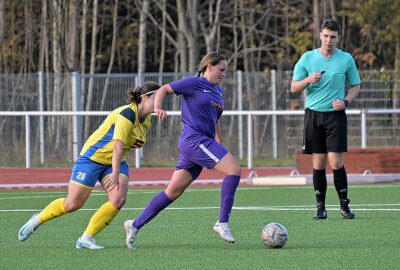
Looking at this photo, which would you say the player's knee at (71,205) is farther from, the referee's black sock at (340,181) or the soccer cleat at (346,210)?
the referee's black sock at (340,181)

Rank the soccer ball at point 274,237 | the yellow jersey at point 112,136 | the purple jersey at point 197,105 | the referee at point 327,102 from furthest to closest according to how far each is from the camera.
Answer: the referee at point 327,102
the purple jersey at point 197,105
the yellow jersey at point 112,136
the soccer ball at point 274,237

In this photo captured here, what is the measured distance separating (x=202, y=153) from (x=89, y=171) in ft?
3.28

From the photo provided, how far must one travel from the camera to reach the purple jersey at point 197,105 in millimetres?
10748

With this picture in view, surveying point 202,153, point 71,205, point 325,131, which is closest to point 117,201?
point 71,205

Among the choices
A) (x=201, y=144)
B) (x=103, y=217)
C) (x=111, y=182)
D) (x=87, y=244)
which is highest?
(x=201, y=144)

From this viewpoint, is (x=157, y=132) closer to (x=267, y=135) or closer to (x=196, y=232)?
(x=267, y=135)

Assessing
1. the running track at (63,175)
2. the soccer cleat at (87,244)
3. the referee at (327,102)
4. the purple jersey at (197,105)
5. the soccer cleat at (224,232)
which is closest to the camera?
the soccer cleat at (87,244)

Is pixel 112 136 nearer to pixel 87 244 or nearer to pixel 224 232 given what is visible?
pixel 87 244

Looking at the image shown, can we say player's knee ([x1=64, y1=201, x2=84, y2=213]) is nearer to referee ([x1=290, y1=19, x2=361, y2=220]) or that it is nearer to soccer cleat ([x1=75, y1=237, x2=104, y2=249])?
soccer cleat ([x1=75, y1=237, x2=104, y2=249])

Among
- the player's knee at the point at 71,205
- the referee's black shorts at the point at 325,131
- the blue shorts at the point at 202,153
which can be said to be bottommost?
the player's knee at the point at 71,205

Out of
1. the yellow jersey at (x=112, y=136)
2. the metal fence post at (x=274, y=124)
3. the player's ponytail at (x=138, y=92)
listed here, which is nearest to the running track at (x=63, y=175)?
the metal fence post at (x=274, y=124)

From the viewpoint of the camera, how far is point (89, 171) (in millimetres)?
10641

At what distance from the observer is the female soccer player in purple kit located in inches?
418

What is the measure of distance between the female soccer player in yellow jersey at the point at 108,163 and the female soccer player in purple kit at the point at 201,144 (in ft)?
0.75
